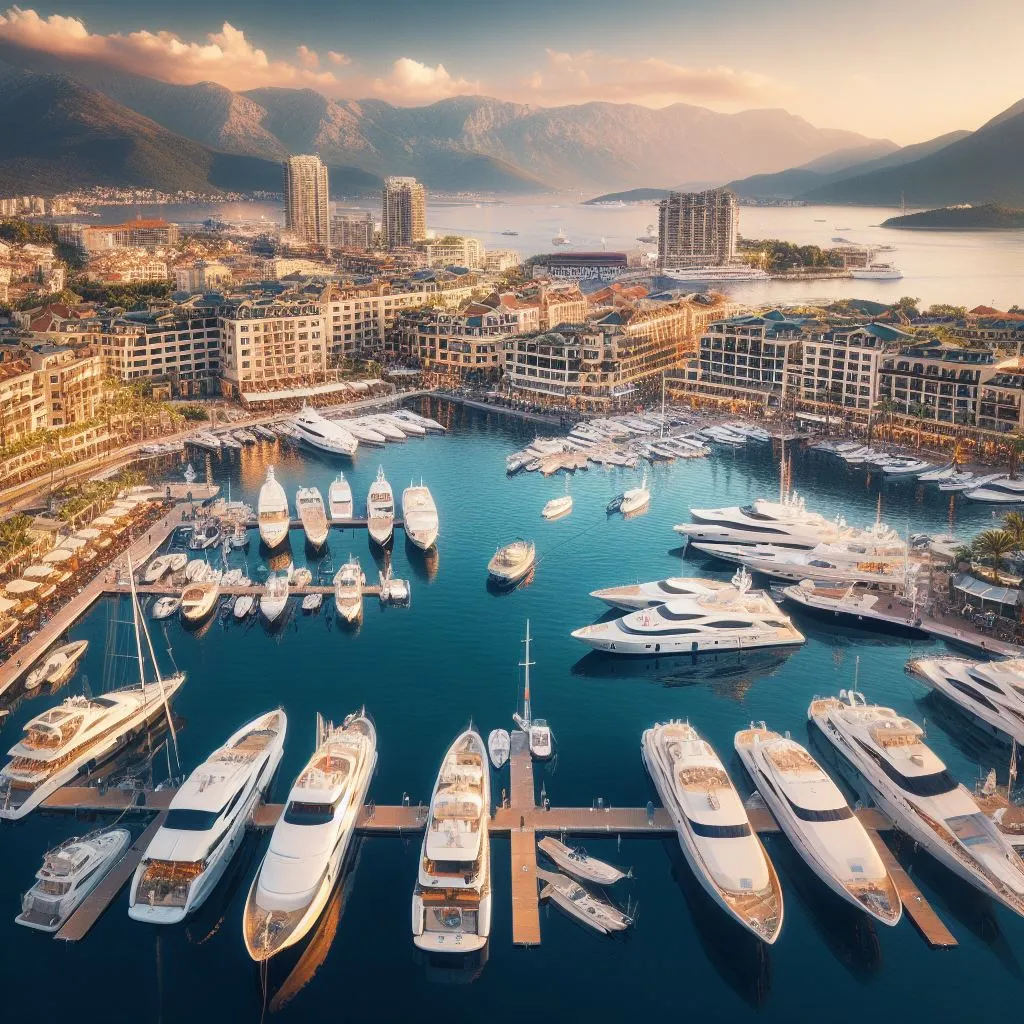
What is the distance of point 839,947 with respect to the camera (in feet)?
84.7

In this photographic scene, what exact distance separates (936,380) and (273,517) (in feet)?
145

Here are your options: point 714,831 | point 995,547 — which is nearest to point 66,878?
point 714,831

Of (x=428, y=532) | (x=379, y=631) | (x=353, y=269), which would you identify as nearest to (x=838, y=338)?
(x=428, y=532)

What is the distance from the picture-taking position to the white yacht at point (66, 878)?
26109 millimetres

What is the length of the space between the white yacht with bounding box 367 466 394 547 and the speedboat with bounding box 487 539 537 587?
5938 millimetres

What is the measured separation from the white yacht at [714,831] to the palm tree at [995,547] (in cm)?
1882

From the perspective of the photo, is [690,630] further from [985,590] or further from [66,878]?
[66,878]

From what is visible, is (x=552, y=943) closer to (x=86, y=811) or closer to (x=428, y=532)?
(x=86, y=811)

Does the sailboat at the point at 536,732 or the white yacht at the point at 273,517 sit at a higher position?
the white yacht at the point at 273,517

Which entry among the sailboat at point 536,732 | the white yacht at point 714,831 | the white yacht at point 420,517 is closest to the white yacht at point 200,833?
the sailboat at point 536,732

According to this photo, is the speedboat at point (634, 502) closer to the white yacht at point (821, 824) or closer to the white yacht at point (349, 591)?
the white yacht at point (349, 591)

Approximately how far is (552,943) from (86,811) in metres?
13.6

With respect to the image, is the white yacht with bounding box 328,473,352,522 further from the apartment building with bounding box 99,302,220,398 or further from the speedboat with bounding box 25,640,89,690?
the apartment building with bounding box 99,302,220,398

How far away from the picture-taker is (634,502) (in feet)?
191
